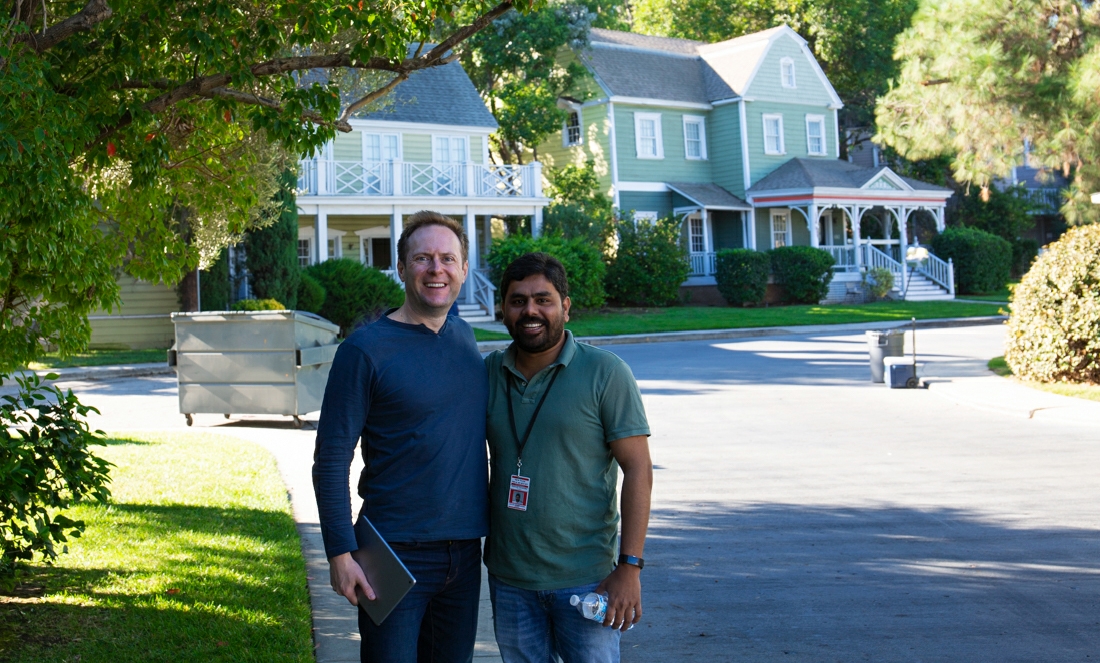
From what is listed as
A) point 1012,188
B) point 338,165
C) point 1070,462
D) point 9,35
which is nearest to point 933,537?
point 1070,462

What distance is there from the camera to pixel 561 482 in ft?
11.3

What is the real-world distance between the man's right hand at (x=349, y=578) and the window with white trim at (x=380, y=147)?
29785 mm

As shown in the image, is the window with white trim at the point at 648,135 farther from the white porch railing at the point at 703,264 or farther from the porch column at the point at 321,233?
the porch column at the point at 321,233

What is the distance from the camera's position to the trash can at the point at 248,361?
12.5 metres

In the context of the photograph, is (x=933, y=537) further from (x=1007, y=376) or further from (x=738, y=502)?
(x=1007, y=376)

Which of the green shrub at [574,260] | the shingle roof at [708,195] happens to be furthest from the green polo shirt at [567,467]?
the shingle roof at [708,195]

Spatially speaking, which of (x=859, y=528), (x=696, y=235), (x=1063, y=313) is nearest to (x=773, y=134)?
(x=696, y=235)

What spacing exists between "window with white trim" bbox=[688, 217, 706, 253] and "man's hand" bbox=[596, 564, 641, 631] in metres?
37.0

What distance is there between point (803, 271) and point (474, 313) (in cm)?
1213

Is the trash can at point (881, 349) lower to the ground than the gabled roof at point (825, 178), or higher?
lower

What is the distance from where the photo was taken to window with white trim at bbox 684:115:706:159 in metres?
39.9

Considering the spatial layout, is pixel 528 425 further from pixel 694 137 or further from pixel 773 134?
pixel 773 134

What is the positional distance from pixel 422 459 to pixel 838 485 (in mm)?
6584

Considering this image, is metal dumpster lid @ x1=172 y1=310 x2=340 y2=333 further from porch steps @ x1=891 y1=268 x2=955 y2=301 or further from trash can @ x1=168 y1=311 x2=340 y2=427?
porch steps @ x1=891 y1=268 x2=955 y2=301
